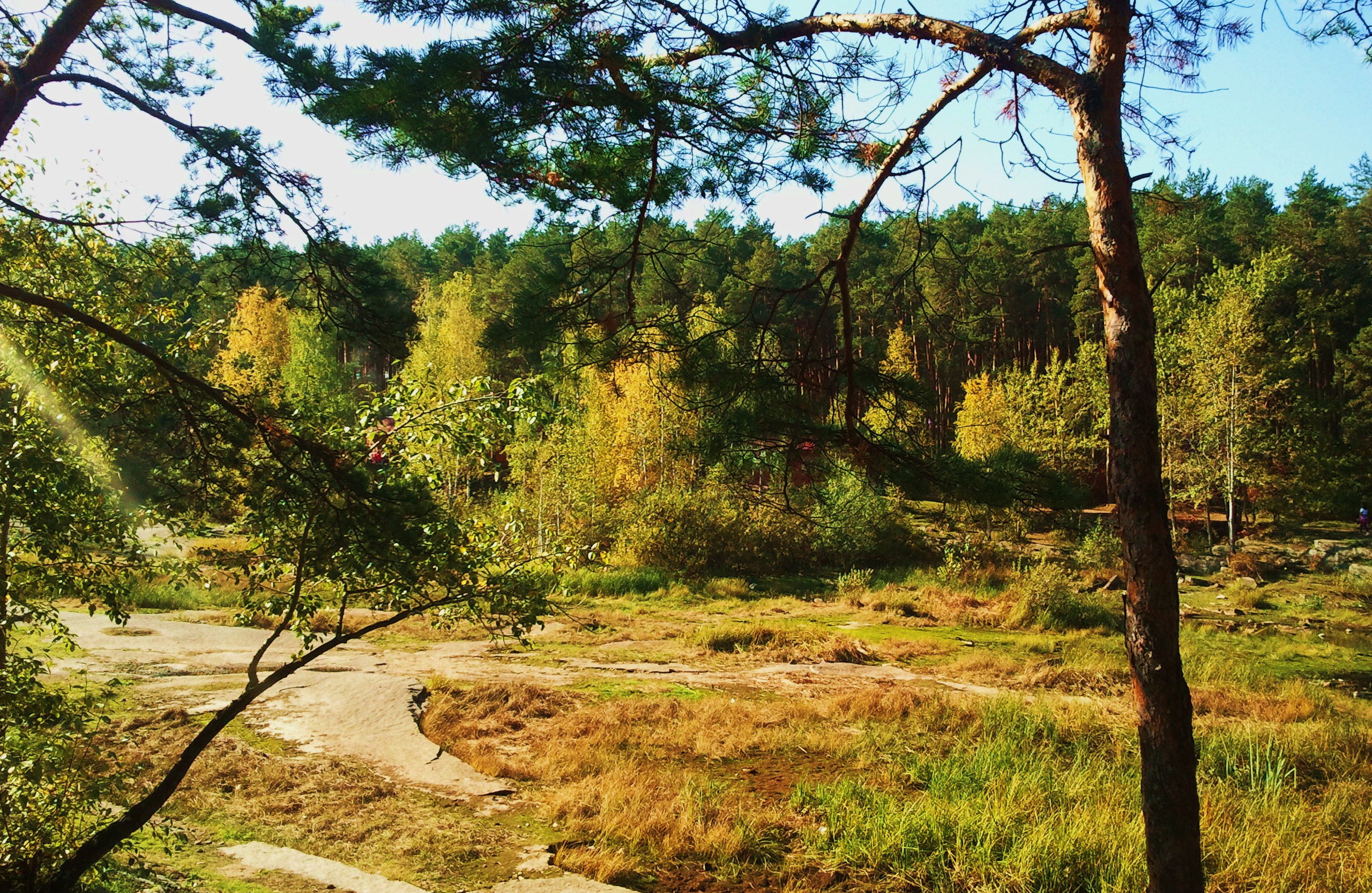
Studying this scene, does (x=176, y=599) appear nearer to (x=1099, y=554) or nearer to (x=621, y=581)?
(x=621, y=581)

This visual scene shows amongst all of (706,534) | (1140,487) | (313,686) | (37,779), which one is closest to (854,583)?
(706,534)

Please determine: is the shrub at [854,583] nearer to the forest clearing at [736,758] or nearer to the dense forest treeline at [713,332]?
the forest clearing at [736,758]

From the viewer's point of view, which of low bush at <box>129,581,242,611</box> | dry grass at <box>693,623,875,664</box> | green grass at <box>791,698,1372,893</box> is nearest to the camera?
green grass at <box>791,698,1372,893</box>

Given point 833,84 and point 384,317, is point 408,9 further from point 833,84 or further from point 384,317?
point 833,84

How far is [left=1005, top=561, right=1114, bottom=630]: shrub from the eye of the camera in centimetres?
1630

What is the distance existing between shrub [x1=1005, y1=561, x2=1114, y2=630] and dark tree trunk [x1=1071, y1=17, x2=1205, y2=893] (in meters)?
13.9

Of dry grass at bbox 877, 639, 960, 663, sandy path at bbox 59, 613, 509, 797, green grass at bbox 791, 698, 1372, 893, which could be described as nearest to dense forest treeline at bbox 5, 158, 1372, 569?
green grass at bbox 791, 698, 1372, 893

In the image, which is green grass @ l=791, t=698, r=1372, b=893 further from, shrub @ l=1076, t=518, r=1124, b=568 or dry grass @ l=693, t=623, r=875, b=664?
shrub @ l=1076, t=518, r=1124, b=568

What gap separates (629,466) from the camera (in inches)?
1011

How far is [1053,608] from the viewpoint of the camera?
54.6 ft

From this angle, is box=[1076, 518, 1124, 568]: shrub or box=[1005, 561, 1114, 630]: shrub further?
box=[1076, 518, 1124, 568]: shrub

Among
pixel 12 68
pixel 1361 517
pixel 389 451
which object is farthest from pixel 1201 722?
pixel 1361 517

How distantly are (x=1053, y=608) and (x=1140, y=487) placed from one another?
14.8 m

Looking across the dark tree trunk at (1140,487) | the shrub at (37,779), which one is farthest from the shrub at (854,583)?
the shrub at (37,779)
